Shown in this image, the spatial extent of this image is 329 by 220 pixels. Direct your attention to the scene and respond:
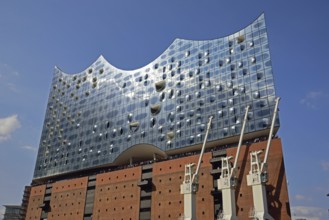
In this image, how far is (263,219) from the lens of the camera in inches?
1013

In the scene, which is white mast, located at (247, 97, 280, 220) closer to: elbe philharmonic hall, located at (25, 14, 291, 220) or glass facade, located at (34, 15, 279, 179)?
elbe philharmonic hall, located at (25, 14, 291, 220)

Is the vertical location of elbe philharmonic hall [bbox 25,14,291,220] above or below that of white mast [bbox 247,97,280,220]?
above

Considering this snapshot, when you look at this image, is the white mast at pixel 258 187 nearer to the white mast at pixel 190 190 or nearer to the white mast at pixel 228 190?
the white mast at pixel 228 190

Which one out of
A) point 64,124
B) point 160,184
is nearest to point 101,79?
point 64,124

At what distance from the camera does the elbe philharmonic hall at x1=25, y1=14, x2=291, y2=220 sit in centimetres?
3228

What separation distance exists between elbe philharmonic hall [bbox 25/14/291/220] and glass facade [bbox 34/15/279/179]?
0.12 metres

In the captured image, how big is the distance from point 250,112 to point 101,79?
84.6 feet

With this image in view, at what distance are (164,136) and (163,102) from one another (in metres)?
4.46

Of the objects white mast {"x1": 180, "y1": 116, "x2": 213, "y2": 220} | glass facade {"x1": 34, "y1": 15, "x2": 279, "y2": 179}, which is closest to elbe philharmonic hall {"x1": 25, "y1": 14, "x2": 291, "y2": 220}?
glass facade {"x1": 34, "y1": 15, "x2": 279, "y2": 179}

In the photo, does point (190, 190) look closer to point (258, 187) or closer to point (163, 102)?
point (258, 187)

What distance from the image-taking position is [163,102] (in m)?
41.9

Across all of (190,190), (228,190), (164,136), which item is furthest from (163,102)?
(228,190)

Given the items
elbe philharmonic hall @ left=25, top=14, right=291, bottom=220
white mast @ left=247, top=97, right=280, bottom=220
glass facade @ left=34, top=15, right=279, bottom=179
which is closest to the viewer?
white mast @ left=247, top=97, right=280, bottom=220

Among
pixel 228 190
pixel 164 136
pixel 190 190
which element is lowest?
pixel 228 190
